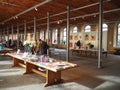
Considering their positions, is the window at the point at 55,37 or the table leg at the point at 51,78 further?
the window at the point at 55,37

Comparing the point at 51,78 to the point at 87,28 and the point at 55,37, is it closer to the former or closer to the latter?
the point at 87,28

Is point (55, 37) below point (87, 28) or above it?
below

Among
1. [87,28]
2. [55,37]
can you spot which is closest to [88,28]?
[87,28]

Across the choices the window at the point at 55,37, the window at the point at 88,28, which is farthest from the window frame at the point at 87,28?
the window at the point at 55,37

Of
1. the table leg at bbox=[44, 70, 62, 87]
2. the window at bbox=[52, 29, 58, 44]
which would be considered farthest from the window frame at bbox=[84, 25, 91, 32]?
the table leg at bbox=[44, 70, 62, 87]

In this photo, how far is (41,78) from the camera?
462 cm

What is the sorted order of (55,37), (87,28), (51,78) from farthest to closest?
(55,37) → (87,28) → (51,78)

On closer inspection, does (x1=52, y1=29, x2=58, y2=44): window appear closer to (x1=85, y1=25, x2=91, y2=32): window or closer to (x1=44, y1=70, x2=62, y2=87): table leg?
(x1=85, y1=25, x2=91, y2=32): window

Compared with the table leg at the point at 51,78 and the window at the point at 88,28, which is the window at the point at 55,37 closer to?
the window at the point at 88,28

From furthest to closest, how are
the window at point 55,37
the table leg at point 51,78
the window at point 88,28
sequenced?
the window at point 55,37 → the window at point 88,28 → the table leg at point 51,78

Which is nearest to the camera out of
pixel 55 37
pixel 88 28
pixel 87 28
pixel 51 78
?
pixel 51 78

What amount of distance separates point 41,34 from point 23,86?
20369mm

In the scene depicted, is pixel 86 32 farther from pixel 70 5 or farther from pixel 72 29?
pixel 70 5

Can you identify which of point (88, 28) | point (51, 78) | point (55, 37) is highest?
point (88, 28)
